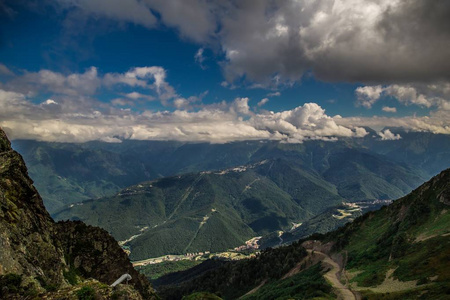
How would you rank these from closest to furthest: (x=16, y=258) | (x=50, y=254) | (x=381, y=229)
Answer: (x=16, y=258)
(x=50, y=254)
(x=381, y=229)

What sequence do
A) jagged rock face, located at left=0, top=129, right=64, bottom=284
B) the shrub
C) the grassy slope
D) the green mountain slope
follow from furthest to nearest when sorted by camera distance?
the grassy slope → the green mountain slope → jagged rock face, located at left=0, top=129, right=64, bottom=284 → the shrub

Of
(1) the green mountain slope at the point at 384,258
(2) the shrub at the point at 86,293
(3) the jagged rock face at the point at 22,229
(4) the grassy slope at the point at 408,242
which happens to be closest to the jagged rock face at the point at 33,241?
(3) the jagged rock face at the point at 22,229

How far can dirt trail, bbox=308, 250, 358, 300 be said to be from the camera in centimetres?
8087

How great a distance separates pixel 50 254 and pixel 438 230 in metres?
121

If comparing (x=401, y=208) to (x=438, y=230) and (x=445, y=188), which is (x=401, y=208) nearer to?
(x=445, y=188)

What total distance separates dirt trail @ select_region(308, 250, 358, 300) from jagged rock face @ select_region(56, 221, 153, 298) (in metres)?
63.8

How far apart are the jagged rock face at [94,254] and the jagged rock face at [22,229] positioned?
802 inches

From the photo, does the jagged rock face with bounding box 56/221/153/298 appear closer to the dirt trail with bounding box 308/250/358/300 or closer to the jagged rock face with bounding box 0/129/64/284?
the jagged rock face with bounding box 0/129/64/284

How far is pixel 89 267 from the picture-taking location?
8031 centimetres

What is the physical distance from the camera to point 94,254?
84625 mm

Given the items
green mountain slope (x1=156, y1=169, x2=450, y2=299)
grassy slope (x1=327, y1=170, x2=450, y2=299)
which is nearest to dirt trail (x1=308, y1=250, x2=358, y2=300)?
green mountain slope (x1=156, y1=169, x2=450, y2=299)

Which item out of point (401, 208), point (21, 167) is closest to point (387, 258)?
point (401, 208)

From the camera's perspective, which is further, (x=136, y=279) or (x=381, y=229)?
(x=381, y=229)

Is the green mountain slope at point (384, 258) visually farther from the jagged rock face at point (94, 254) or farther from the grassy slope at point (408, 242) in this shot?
the jagged rock face at point (94, 254)
